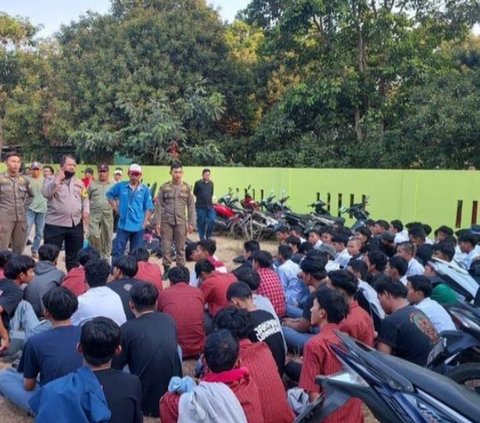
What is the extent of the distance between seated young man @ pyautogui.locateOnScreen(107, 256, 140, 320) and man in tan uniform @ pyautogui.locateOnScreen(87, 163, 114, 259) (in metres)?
3.66

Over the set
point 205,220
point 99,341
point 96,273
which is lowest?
point 205,220

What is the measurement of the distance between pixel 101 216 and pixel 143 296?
193 inches

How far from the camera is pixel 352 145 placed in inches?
575

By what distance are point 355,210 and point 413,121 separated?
3563 mm

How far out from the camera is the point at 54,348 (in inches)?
116

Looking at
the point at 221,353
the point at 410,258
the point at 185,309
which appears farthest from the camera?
the point at 410,258

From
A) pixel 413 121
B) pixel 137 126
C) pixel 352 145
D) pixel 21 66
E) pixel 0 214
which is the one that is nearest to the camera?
pixel 0 214

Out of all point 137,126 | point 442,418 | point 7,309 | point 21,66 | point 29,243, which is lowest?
point 29,243

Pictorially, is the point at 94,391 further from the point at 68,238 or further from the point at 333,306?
the point at 68,238

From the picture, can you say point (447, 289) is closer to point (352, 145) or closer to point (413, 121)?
point (413, 121)

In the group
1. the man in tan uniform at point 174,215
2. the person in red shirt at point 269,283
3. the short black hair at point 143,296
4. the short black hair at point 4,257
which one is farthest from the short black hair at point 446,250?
the short black hair at point 4,257

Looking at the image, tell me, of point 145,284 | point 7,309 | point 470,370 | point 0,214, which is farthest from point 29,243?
point 470,370

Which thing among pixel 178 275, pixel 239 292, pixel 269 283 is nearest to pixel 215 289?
pixel 178 275

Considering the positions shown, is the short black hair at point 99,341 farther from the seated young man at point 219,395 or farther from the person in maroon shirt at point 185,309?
the person in maroon shirt at point 185,309
